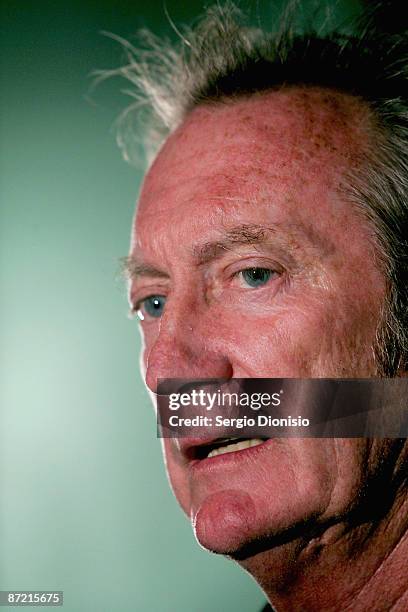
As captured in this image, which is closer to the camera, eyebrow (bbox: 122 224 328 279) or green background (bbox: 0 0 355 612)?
eyebrow (bbox: 122 224 328 279)

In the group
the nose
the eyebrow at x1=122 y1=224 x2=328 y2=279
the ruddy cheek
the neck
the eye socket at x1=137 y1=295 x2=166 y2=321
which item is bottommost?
the neck

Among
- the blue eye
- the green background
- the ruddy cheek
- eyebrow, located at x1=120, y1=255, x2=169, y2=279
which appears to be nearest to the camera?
the ruddy cheek

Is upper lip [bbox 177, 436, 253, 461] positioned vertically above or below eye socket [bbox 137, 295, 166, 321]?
below

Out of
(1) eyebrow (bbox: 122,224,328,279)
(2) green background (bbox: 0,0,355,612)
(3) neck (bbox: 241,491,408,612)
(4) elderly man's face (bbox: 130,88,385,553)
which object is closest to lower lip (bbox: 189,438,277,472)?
(4) elderly man's face (bbox: 130,88,385,553)

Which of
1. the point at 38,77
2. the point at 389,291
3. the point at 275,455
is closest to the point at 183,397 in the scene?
the point at 275,455

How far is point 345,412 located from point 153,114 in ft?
3.11

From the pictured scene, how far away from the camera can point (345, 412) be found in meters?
0.86

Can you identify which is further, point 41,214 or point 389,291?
point 41,214

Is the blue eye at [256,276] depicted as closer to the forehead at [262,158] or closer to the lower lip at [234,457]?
the forehead at [262,158]

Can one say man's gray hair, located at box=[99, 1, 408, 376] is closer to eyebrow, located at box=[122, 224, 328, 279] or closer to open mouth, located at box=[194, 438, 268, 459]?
eyebrow, located at box=[122, 224, 328, 279]

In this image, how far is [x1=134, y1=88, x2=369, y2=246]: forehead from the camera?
0.92 meters

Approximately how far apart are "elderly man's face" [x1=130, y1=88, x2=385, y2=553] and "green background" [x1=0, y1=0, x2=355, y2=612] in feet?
2.56

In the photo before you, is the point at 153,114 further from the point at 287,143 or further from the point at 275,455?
the point at 275,455

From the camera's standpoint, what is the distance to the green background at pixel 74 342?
5.48 feet
